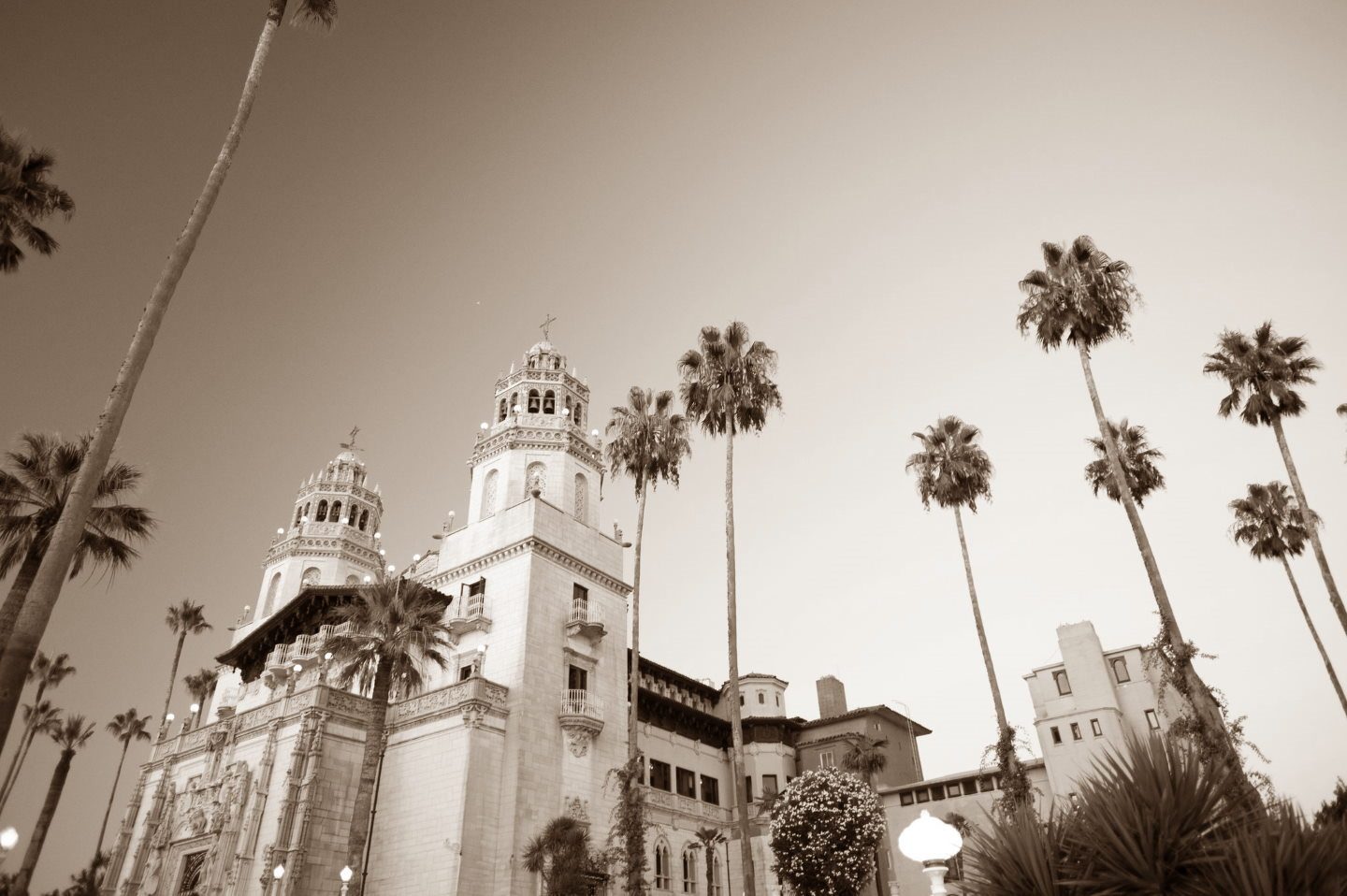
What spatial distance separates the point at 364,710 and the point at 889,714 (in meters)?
40.4

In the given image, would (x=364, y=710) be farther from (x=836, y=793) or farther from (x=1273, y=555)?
(x=1273, y=555)

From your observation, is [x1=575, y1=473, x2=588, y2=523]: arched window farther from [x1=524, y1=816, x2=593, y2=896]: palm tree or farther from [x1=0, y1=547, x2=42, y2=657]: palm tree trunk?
[x1=0, y1=547, x2=42, y2=657]: palm tree trunk

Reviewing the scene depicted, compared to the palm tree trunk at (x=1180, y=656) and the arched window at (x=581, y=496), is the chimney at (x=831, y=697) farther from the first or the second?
the palm tree trunk at (x=1180, y=656)

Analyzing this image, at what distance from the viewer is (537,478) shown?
139 feet

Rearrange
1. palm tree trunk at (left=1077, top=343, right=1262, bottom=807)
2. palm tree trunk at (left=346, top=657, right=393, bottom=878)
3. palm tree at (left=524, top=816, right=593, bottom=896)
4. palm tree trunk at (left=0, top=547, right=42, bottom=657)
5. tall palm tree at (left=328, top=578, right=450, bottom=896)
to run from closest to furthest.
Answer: palm tree trunk at (left=0, top=547, right=42, bottom=657) → palm tree trunk at (left=1077, top=343, right=1262, bottom=807) → palm tree trunk at (left=346, top=657, right=393, bottom=878) → tall palm tree at (left=328, top=578, right=450, bottom=896) → palm tree at (left=524, top=816, right=593, bottom=896)

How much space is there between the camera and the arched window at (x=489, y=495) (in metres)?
41.9

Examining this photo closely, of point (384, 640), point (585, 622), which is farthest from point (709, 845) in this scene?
point (384, 640)

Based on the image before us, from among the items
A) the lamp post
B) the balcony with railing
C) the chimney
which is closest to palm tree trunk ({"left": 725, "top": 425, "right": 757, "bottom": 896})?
the balcony with railing

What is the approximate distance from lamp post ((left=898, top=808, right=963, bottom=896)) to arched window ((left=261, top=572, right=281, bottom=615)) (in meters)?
50.0

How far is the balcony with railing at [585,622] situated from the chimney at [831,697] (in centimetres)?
2733

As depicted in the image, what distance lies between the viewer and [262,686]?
1580 inches

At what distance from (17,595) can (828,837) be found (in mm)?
28166

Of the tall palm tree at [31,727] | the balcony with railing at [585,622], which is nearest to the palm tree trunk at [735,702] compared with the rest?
the balcony with railing at [585,622]

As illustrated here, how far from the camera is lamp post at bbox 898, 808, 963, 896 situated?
6844 mm
